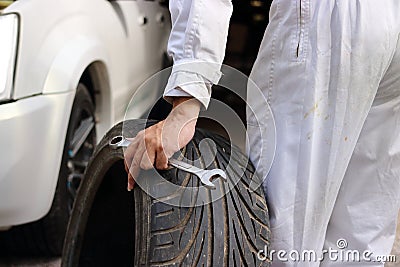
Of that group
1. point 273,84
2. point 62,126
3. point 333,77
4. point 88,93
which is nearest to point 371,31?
point 333,77

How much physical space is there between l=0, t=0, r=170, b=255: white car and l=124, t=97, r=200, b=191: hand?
0.96 metres

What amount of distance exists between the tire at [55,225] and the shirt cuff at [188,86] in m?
1.35

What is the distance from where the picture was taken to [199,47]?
1.58m

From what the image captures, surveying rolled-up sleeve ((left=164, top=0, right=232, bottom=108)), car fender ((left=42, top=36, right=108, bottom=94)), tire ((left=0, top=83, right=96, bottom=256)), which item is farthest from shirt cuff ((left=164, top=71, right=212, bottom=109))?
tire ((left=0, top=83, right=96, bottom=256))

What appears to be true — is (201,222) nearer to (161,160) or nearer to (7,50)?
(161,160)

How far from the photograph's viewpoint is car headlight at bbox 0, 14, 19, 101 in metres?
2.40

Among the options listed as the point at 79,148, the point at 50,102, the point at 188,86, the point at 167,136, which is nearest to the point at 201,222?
the point at 167,136

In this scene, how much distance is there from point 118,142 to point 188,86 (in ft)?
1.33

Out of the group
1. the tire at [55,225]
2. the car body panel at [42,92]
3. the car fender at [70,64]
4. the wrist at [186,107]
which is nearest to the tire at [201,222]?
the wrist at [186,107]

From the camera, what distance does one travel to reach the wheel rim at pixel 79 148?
9.93ft

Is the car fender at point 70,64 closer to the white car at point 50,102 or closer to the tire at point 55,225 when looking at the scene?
the white car at point 50,102

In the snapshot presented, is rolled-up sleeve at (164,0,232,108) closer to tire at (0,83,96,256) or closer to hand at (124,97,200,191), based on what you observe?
hand at (124,97,200,191)

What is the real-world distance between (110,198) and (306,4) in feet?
3.42

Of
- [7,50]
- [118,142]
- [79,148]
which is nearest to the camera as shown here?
[118,142]
